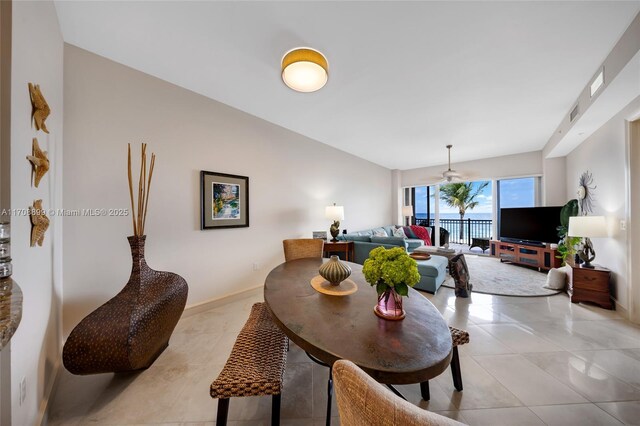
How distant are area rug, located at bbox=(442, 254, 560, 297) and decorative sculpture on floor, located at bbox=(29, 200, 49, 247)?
437 centimetres

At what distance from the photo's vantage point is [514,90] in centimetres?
246

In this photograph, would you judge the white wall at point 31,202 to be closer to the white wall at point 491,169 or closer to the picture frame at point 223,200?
the picture frame at point 223,200

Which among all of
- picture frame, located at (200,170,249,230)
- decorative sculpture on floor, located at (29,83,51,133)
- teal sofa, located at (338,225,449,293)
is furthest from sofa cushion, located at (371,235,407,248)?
decorative sculpture on floor, located at (29,83,51,133)

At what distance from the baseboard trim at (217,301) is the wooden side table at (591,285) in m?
4.16

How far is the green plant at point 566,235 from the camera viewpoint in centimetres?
326

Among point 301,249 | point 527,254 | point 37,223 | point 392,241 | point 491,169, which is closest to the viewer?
point 37,223

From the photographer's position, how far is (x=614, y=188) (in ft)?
8.66

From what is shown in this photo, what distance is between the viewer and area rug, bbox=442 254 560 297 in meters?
3.21

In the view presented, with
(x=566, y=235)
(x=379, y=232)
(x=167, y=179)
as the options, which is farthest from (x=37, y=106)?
(x=566, y=235)

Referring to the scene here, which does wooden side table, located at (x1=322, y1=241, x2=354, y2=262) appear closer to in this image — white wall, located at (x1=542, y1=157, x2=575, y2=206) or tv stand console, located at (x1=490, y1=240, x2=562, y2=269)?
tv stand console, located at (x1=490, y1=240, x2=562, y2=269)

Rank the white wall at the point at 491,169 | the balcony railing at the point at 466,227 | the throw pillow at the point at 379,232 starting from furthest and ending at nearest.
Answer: the balcony railing at the point at 466,227 < the throw pillow at the point at 379,232 < the white wall at the point at 491,169

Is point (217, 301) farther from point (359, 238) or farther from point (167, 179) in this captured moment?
point (359, 238)

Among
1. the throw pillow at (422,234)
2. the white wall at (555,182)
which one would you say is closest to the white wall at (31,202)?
the throw pillow at (422,234)

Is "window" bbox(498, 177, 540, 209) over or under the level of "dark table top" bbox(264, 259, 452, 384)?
over
